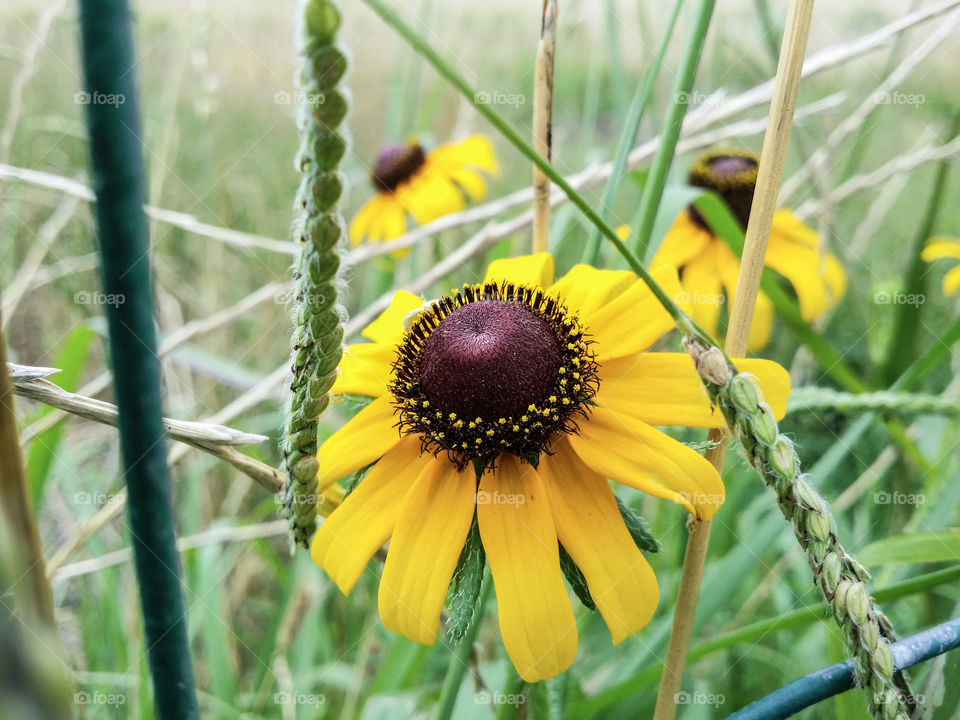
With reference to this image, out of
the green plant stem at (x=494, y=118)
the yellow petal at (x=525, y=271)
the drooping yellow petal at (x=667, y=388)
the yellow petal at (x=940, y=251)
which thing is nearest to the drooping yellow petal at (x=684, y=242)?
the yellow petal at (x=940, y=251)

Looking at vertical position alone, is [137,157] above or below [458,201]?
below

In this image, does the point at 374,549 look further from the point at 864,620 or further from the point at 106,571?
the point at 106,571

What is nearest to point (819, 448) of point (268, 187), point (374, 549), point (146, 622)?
point (374, 549)

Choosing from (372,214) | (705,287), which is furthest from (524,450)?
(372,214)

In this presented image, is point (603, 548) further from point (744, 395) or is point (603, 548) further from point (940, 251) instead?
point (940, 251)

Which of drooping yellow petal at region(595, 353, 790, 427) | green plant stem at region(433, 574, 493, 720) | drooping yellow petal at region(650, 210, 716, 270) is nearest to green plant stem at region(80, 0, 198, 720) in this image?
green plant stem at region(433, 574, 493, 720)

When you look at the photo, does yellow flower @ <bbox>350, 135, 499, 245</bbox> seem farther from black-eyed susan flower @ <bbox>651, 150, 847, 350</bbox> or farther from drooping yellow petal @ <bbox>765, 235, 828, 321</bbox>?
drooping yellow petal @ <bbox>765, 235, 828, 321</bbox>
